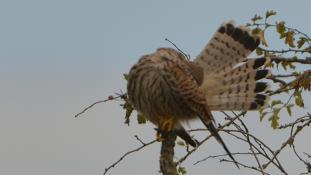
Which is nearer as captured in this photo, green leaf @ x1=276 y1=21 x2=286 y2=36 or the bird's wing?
the bird's wing

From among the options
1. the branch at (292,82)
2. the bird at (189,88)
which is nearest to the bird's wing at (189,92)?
the bird at (189,88)

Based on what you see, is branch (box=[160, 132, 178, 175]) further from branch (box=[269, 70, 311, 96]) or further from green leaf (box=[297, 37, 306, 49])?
green leaf (box=[297, 37, 306, 49])

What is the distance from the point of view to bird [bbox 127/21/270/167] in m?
4.95

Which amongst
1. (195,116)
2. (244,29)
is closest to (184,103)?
(195,116)

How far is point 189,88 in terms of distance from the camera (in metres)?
5.03

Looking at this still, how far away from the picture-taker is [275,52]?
18.0 ft

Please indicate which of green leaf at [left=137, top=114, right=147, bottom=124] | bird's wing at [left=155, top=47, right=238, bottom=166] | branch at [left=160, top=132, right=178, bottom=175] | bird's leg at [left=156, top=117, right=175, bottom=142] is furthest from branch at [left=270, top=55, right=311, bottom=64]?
branch at [left=160, top=132, right=178, bottom=175]

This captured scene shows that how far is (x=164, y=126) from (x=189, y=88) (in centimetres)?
33

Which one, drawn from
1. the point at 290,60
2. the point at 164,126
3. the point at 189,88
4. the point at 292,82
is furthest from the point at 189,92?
the point at 290,60

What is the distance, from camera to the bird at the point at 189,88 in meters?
4.95

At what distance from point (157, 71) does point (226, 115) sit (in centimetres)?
65

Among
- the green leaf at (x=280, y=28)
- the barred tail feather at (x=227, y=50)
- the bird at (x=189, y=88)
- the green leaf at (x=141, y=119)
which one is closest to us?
the bird at (x=189, y=88)

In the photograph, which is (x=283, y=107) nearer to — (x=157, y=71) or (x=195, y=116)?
(x=195, y=116)

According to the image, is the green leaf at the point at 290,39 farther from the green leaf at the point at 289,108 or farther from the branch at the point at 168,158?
the branch at the point at 168,158
